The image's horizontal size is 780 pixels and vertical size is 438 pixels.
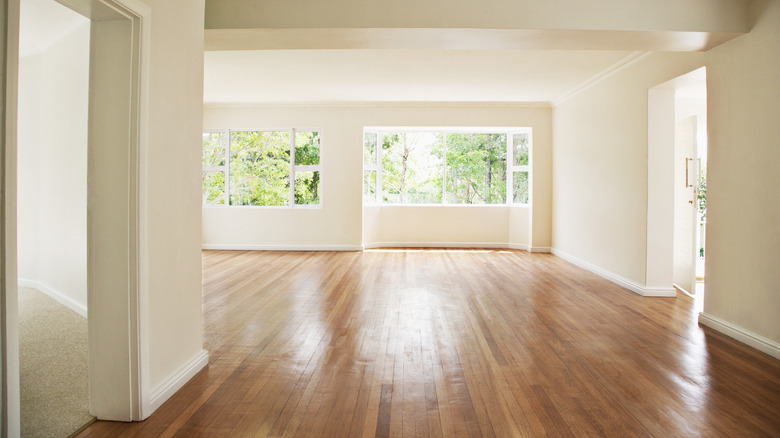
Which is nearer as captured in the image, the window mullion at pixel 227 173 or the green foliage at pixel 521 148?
the window mullion at pixel 227 173

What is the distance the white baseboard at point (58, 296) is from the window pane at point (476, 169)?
640 cm

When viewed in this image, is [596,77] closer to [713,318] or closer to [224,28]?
A: [713,318]

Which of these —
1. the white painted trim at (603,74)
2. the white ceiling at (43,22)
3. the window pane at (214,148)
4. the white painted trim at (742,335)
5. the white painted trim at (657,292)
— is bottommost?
the white painted trim at (742,335)

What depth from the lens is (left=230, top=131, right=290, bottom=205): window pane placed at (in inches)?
316

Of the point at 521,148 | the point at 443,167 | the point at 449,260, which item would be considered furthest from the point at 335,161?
the point at 521,148

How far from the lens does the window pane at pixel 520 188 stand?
842 centimetres

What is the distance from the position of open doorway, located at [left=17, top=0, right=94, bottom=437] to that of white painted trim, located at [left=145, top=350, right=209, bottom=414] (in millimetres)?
726

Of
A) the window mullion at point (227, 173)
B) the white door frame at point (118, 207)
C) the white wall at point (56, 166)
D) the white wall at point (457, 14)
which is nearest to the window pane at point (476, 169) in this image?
the window mullion at point (227, 173)

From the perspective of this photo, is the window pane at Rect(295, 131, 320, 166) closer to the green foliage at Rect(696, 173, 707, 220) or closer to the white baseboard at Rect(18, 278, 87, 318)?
the white baseboard at Rect(18, 278, 87, 318)

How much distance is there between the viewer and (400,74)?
579 cm

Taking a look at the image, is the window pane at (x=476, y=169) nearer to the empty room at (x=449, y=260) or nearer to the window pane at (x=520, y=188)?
the window pane at (x=520, y=188)

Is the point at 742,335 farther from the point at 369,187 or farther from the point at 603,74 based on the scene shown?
the point at 369,187

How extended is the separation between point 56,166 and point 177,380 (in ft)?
9.27

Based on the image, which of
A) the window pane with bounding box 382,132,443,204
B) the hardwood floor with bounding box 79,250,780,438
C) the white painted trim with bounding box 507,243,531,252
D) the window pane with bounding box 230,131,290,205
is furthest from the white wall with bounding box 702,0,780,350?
the window pane with bounding box 230,131,290,205
